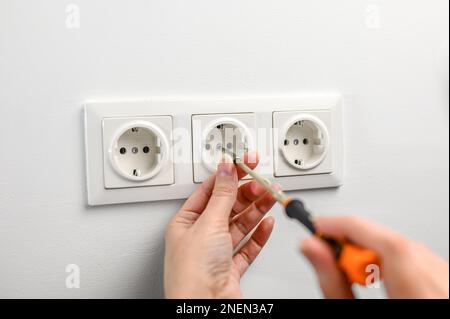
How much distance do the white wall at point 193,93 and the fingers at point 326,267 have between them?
20 centimetres

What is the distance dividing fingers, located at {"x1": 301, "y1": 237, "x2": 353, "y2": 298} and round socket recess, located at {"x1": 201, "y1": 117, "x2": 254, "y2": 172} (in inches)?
7.4

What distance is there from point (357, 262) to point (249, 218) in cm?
21

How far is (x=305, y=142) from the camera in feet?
1.79

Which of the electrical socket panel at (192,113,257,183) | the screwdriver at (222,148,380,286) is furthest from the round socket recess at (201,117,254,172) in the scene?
the screwdriver at (222,148,380,286)

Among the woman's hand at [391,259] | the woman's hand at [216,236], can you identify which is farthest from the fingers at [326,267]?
the woman's hand at [216,236]

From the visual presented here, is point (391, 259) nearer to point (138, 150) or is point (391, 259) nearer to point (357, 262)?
point (357, 262)

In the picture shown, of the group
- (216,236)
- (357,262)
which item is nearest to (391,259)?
(357,262)

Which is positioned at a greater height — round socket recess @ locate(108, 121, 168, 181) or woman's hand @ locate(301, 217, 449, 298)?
round socket recess @ locate(108, 121, 168, 181)

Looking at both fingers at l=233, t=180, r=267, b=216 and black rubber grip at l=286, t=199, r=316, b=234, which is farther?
fingers at l=233, t=180, r=267, b=216

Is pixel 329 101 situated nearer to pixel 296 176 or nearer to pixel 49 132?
pixel 296 176

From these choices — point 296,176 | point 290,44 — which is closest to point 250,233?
point 296,176

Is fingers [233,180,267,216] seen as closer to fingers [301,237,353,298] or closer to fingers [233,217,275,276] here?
fingers [233,217,275,276]

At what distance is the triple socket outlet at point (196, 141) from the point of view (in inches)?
18.7

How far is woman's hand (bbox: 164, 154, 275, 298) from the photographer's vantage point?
44 cm
